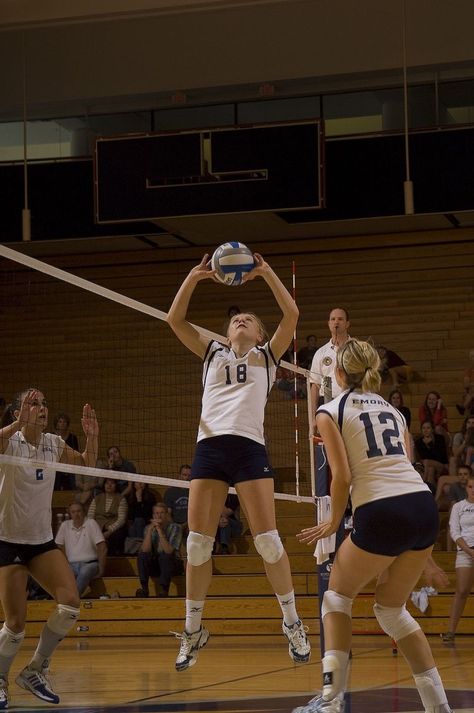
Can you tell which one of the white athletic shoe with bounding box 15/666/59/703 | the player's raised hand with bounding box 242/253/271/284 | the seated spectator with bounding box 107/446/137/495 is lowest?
the white athletic shoe with bounding box 15/666/59/703

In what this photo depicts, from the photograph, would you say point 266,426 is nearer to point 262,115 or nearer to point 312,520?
point 312,520

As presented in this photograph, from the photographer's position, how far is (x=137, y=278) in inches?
860

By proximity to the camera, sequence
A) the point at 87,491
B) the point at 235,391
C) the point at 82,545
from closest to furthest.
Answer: the point at 235,391
the point at 82,545
the point at 87,491

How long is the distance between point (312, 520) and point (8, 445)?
9.39 meters

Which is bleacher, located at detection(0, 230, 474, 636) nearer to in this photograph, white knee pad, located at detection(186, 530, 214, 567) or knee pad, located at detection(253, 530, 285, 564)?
knee pad, located at detection(253, 530, 285, 564)

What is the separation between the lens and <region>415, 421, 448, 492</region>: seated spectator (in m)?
15.9

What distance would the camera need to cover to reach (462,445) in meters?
15.5

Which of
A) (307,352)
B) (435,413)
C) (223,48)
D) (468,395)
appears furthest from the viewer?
(223,48)

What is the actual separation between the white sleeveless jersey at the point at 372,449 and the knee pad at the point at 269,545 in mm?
1233

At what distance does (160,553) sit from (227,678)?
567cm

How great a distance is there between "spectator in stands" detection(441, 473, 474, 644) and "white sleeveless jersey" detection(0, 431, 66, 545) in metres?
6.65

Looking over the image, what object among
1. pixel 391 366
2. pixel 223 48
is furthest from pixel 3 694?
pixel 223 48

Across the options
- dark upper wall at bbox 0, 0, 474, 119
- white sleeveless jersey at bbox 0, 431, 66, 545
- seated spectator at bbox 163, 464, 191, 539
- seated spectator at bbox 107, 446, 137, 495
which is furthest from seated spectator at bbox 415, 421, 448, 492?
white sleeveless jersey at bbox 0, 431, 66, 545

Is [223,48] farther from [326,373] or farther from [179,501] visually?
[326,373]
